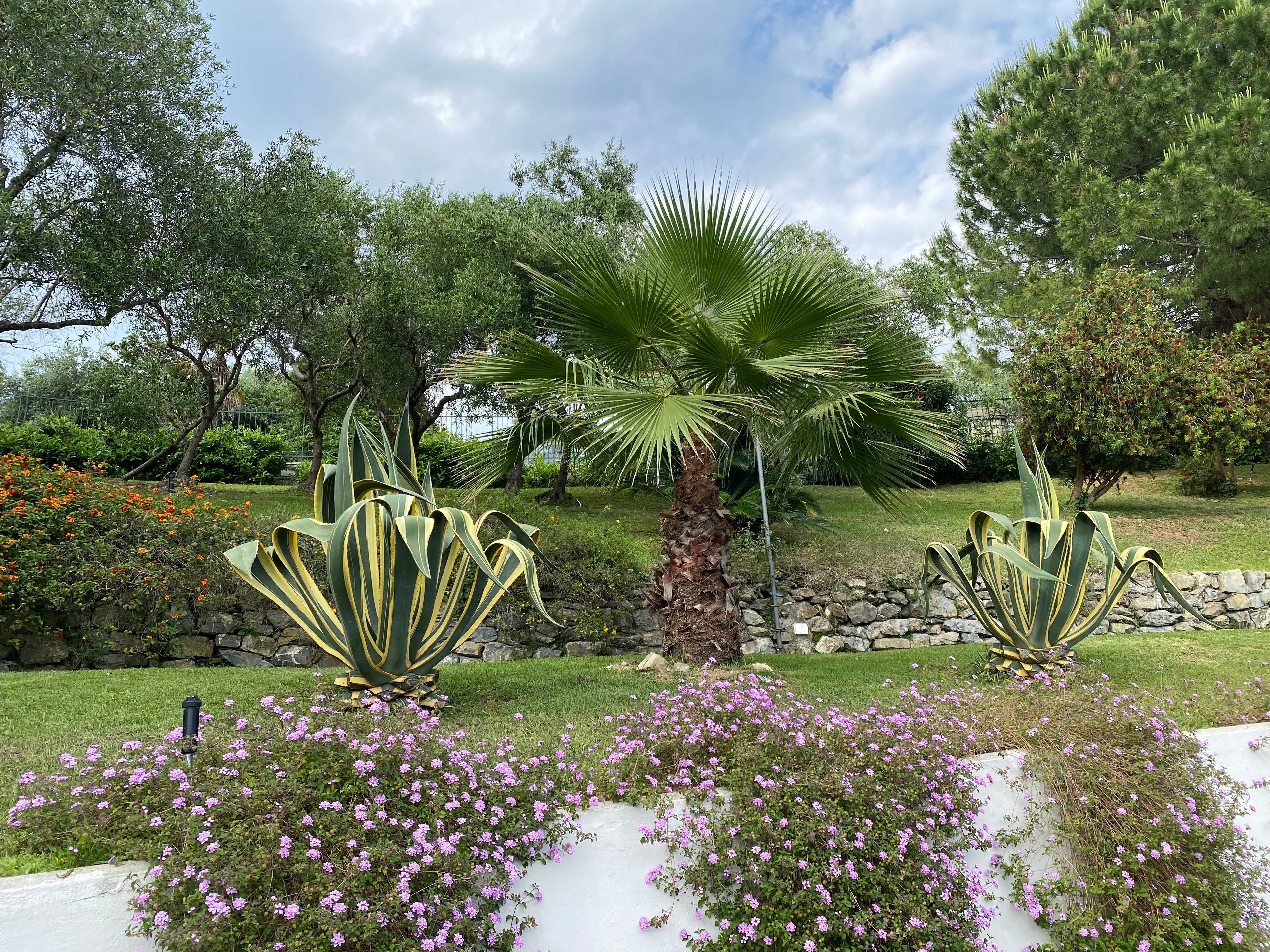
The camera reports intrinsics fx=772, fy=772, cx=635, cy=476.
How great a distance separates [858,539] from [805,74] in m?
6.08

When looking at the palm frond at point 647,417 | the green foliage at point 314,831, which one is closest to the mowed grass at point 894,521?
the palm frond at point 647,417

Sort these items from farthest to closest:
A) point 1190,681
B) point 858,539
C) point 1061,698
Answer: point 858,539 → point 1190,681 → point 1061,698

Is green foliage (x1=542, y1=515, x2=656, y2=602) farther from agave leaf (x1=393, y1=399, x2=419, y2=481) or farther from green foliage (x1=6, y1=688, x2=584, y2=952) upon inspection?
green foliage (x1=6, y1=688, x2=584, y2=952)

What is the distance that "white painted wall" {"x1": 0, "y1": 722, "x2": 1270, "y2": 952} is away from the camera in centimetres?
260

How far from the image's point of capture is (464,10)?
8695 mm

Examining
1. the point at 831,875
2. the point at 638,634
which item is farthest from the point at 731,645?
the point at 831,875

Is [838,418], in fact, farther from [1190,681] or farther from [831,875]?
[831,875]

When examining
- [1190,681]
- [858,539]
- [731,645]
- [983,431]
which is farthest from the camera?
[983,431]

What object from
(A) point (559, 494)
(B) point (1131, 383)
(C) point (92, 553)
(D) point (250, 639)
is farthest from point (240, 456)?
(B) point (1131, 383)

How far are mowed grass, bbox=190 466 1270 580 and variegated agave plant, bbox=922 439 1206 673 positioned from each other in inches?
54.5

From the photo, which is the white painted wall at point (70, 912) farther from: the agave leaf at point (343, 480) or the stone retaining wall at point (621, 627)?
the stone retaining wall at point (621, 627)

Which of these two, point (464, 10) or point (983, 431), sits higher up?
point (464, 10)

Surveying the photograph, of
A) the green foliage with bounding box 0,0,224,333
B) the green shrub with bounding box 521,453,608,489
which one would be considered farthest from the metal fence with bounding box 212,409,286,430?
the green foliage with bounding box 0,0,224,333

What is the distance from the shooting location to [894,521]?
511 inches
